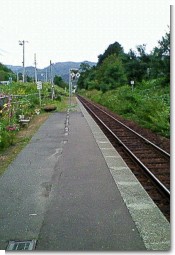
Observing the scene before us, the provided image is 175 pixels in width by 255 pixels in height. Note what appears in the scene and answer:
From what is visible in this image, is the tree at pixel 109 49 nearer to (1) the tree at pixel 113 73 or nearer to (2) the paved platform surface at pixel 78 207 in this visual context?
(2) the paved platform surface at pixel 78 207

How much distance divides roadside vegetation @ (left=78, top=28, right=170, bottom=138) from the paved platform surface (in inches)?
156

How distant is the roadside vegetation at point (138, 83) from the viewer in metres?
13.9

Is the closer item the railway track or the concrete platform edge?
the concrete platform edge

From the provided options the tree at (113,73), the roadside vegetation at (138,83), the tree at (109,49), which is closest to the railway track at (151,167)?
the roadside vegetation at (138,83)

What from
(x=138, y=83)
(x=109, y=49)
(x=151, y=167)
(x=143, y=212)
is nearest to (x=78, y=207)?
(x=143, y=212)

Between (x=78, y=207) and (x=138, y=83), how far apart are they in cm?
2878

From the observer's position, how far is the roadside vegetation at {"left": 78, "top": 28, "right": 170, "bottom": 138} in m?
13.9

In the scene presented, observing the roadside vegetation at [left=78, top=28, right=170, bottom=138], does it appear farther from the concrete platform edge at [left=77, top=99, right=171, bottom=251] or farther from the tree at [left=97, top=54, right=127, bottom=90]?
A: the concrete platform edge at [left=77, top=99, right=171, bottom=251]

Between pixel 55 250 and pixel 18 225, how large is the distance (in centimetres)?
82

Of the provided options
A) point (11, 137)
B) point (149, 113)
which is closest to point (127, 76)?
point (149, 113)

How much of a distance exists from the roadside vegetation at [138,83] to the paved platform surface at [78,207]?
397 centimetres

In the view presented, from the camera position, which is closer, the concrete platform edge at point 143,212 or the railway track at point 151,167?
the concrete platform edge at point 143,212

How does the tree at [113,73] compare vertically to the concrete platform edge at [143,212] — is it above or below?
above

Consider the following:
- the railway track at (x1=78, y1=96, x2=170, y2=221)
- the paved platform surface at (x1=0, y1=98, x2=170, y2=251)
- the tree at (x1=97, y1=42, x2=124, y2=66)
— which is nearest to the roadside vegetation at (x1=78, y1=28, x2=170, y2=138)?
the tree at (x1=97, y1=42, x2=124, y2=66)
